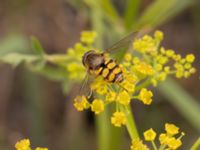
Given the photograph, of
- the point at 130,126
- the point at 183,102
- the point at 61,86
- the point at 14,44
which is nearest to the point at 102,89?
the point at 130,126

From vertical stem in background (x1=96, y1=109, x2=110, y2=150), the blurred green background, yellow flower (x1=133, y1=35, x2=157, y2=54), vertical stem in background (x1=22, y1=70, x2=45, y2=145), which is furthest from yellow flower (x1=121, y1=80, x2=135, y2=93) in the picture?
vertical stem in background (x1=22, y1=70, x2=45, y2=145)

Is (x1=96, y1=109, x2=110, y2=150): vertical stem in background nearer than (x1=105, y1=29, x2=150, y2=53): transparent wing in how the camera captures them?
No

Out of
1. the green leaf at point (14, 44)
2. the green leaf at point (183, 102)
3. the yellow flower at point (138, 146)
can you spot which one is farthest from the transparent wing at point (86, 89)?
the green leaf at point (14, 44)

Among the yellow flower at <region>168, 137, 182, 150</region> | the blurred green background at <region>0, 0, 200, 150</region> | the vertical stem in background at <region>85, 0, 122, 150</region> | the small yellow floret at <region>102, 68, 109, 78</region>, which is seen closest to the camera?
the yellow flower at <region>168, 137, 182, 150</region>

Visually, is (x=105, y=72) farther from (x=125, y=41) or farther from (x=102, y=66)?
(x=125, y=41)

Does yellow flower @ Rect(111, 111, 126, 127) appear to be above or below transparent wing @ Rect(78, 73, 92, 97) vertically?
below

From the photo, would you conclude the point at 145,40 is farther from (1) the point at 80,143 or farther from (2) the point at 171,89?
(1) the point at 80,143

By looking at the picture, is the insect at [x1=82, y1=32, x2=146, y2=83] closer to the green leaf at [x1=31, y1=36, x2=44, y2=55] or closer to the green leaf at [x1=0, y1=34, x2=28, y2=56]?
the green leaf at [x1=31, y1=36, x2=44, y2=55]
